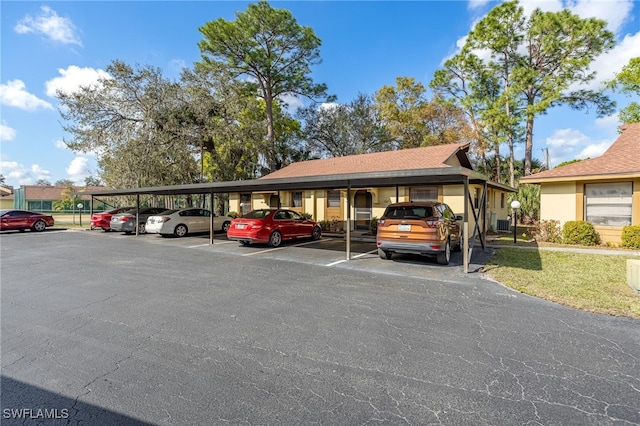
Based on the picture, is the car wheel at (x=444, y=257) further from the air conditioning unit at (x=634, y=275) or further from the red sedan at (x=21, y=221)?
the red sedan at (x=21, y=221)

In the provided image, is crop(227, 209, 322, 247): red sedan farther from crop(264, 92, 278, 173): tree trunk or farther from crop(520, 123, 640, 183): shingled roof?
crop(264, 92, 278, 173): tree trunk

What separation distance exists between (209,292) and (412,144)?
26527 mm

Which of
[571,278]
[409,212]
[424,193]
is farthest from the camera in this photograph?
[424,193]

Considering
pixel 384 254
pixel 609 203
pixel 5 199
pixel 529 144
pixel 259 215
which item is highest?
pixel 529 144

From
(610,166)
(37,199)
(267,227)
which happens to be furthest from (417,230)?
(37,199)

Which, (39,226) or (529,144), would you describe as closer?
(39,226)

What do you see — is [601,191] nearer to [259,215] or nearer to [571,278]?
[571,278]

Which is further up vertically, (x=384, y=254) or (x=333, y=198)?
(x=333, y=198)

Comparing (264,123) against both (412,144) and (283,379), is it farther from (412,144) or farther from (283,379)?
(283,379)

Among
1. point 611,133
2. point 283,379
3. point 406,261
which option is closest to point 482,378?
point 283,379

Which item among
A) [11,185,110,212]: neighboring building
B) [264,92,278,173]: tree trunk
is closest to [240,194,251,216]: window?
[264,92,278,173]: tree trunk

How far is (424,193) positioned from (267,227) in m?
8.41

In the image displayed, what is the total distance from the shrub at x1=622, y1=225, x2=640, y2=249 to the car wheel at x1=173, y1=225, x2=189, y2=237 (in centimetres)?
1763

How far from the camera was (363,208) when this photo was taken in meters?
17.9
